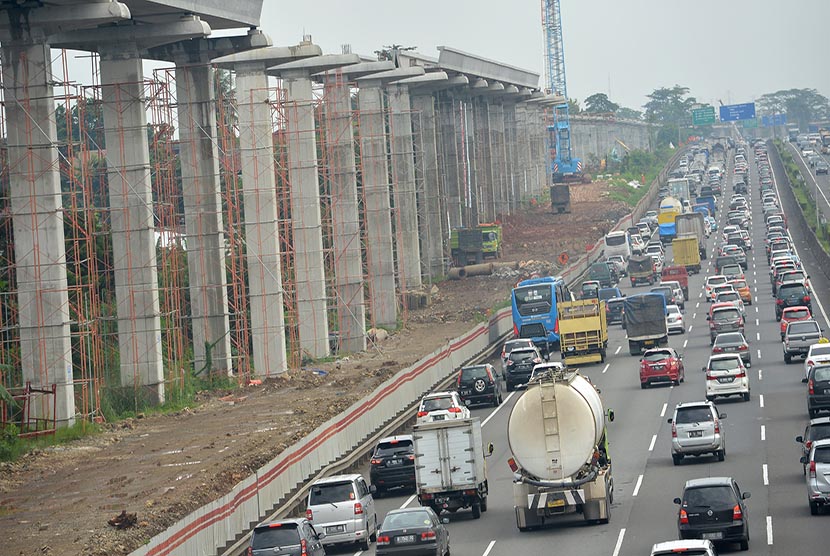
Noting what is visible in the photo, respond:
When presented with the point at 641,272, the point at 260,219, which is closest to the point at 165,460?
the point at 260,219

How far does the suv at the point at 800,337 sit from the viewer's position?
5431 cm

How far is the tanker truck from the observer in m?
30.2

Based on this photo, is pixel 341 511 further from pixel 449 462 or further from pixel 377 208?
pixel 377 208

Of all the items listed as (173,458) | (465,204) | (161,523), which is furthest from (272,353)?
(465,204)

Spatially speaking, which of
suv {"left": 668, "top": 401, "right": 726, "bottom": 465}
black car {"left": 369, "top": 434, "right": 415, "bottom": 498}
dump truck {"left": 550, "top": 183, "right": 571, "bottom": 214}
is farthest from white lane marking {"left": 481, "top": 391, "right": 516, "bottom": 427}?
dump truck {"left": 550, "top": 183, "right": 571, "bottom": 214}

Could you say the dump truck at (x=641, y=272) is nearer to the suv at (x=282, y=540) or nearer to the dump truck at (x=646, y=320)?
the dump truck at (x=646, y=320)

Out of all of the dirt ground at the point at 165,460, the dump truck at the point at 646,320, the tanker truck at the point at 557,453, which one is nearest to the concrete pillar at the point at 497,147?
the dirt ground at the point at 165,460

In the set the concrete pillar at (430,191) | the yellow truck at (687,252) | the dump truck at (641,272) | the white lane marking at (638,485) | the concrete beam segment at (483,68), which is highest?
the concrete beam segment at (483,68)

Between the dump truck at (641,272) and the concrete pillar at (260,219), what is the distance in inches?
1441

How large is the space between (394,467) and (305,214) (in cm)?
2919

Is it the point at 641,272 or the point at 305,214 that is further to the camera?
the point at 641,272

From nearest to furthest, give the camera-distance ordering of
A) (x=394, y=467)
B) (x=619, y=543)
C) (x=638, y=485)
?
(x=619, y=543) < (x=638, y=485) < (x=394, y=467)

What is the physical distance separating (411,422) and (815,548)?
916 inches

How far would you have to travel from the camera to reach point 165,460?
140 ft
